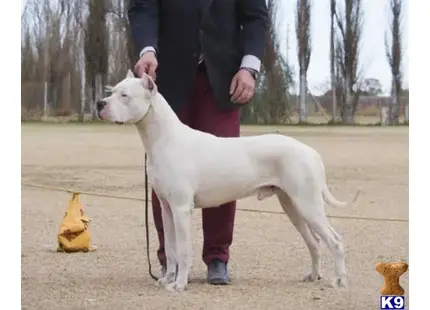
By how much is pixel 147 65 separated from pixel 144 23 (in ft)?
0.44

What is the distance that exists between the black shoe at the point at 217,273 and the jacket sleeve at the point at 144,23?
61cm

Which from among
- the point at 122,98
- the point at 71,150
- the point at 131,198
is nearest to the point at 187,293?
the point at 122,98

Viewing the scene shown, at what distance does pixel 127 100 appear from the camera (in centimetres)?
250

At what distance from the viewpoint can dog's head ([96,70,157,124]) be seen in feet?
8.16

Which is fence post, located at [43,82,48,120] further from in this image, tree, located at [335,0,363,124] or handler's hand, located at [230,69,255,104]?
tree, located at [335,0,363,124]

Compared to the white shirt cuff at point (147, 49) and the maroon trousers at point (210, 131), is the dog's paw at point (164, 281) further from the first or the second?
the white shirt cuff at point (147, 49)

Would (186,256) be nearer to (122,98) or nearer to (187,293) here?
(187,293)

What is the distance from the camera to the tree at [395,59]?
251cm

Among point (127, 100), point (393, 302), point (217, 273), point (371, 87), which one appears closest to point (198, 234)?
point (217, 273)

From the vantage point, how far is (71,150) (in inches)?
137

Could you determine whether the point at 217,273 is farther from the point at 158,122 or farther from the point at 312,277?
the point at 158,122

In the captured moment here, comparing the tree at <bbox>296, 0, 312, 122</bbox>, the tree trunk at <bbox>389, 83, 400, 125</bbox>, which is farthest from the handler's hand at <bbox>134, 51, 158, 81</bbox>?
the tree trunk at <bbox>389, 83, 400, 125</bbox>

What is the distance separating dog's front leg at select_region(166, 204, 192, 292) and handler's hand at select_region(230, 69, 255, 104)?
0.33 meters

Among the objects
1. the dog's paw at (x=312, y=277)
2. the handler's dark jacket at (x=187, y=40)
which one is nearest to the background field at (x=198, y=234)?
the dog's paw at (x=312, y=277)
